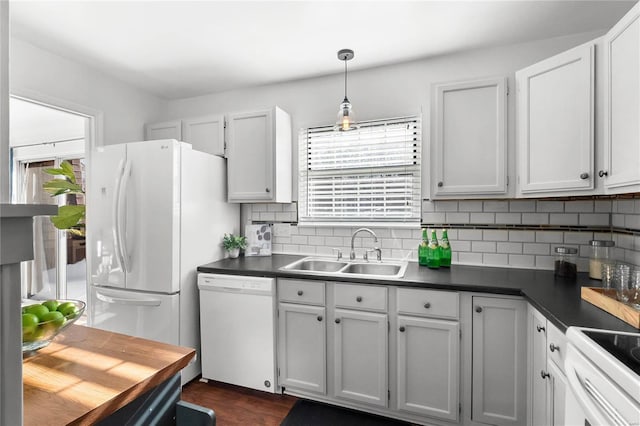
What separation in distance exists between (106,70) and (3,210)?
303cm

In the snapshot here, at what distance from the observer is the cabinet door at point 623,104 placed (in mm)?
1382

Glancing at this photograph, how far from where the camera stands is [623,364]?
2.92 feet

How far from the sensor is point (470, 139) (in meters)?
2.18

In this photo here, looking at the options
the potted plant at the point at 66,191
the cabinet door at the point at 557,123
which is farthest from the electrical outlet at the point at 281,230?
Answer: the cabinet door at the point at 557,123

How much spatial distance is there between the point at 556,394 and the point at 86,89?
371 centimetres

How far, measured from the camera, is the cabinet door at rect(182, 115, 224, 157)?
2914 millimetres

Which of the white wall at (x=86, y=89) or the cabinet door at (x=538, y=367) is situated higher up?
the white wall at (x=86, y=89)

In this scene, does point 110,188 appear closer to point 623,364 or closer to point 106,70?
point 106,70

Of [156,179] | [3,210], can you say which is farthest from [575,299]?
[156,179]

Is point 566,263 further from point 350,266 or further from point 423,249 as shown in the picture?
point 350,266

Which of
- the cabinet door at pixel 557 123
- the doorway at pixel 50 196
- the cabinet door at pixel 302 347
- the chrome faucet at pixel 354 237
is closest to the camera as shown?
the cabinet door at pixel 557 123

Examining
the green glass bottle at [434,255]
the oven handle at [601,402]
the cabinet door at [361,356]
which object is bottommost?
the cabinet door at [361,356]

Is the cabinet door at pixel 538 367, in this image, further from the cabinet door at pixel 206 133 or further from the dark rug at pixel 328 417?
the cabinet door at pixel 206 133

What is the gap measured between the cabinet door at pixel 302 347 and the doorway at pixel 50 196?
2960 mm
